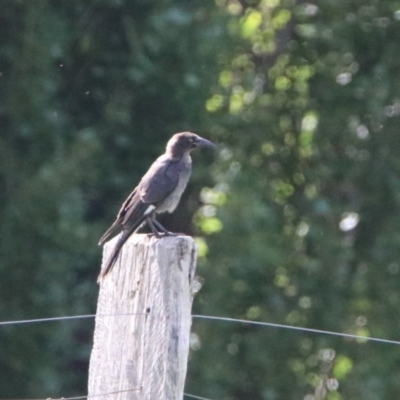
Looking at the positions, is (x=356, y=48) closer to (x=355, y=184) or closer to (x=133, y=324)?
(x=355, y=184)

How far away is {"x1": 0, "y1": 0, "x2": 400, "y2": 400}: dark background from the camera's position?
7918 millimetres

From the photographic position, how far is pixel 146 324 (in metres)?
3.26

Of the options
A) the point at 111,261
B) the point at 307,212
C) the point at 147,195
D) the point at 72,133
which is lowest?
the point at 111,261

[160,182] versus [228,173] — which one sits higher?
[228,173]

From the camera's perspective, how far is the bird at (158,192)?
5.23 metres

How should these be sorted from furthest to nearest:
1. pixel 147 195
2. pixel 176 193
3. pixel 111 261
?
pixel 176 193, pixel 147 195, pixel 111 261

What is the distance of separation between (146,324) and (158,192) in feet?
8.50

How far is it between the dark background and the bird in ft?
4.23

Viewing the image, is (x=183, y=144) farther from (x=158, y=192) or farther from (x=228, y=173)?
(x=228, y=173)

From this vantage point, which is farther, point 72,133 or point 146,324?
point 72,133

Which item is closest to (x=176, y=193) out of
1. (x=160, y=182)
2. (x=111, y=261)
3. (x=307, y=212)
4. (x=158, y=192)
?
(x=160, y=182)

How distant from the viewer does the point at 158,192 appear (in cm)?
582

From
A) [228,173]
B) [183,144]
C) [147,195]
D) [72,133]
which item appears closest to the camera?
[147,195]

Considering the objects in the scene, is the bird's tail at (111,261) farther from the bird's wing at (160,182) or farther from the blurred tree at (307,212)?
the blurred tree at (307,212)
